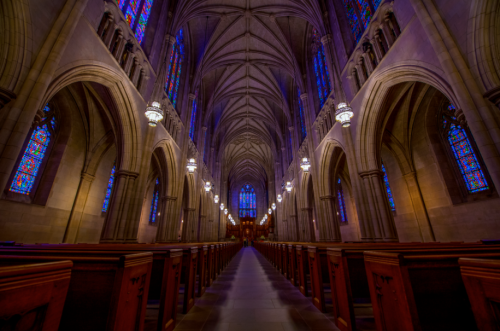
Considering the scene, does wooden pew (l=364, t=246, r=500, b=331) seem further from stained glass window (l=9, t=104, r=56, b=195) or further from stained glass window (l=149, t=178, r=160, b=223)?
stained glass window (l=149, t=178, r=160, b=223)

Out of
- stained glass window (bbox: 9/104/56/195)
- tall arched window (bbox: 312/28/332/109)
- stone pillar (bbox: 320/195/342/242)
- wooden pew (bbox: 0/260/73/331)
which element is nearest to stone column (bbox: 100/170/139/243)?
stained glass window (bbox: 9/104/56/195)

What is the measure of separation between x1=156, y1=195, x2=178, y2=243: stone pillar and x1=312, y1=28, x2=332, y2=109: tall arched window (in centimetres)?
1050

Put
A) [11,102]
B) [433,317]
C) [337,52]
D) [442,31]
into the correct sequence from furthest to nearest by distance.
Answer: [337,52], [442,31], [11,102], [433,317]

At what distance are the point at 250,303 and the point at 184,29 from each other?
15699 millimetres

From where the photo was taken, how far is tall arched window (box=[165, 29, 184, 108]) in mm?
11430

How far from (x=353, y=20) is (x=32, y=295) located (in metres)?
12.0

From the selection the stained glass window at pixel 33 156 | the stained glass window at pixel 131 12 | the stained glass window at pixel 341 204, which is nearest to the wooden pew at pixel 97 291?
the stained glass window at pixel 33 156

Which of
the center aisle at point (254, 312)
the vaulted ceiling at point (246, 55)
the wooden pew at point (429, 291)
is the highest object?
the vaulted ceiling at point (246, 55)

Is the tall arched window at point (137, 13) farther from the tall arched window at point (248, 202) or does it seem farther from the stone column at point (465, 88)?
the tall arched window at point (248, 202)

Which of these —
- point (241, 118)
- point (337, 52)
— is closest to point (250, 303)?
point (337, 52)

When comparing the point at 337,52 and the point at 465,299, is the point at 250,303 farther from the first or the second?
the point at 337,52

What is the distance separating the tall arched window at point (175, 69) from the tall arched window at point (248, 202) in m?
31.1

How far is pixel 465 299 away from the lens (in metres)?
1.72

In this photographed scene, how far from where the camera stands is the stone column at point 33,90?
3473 millimetres
